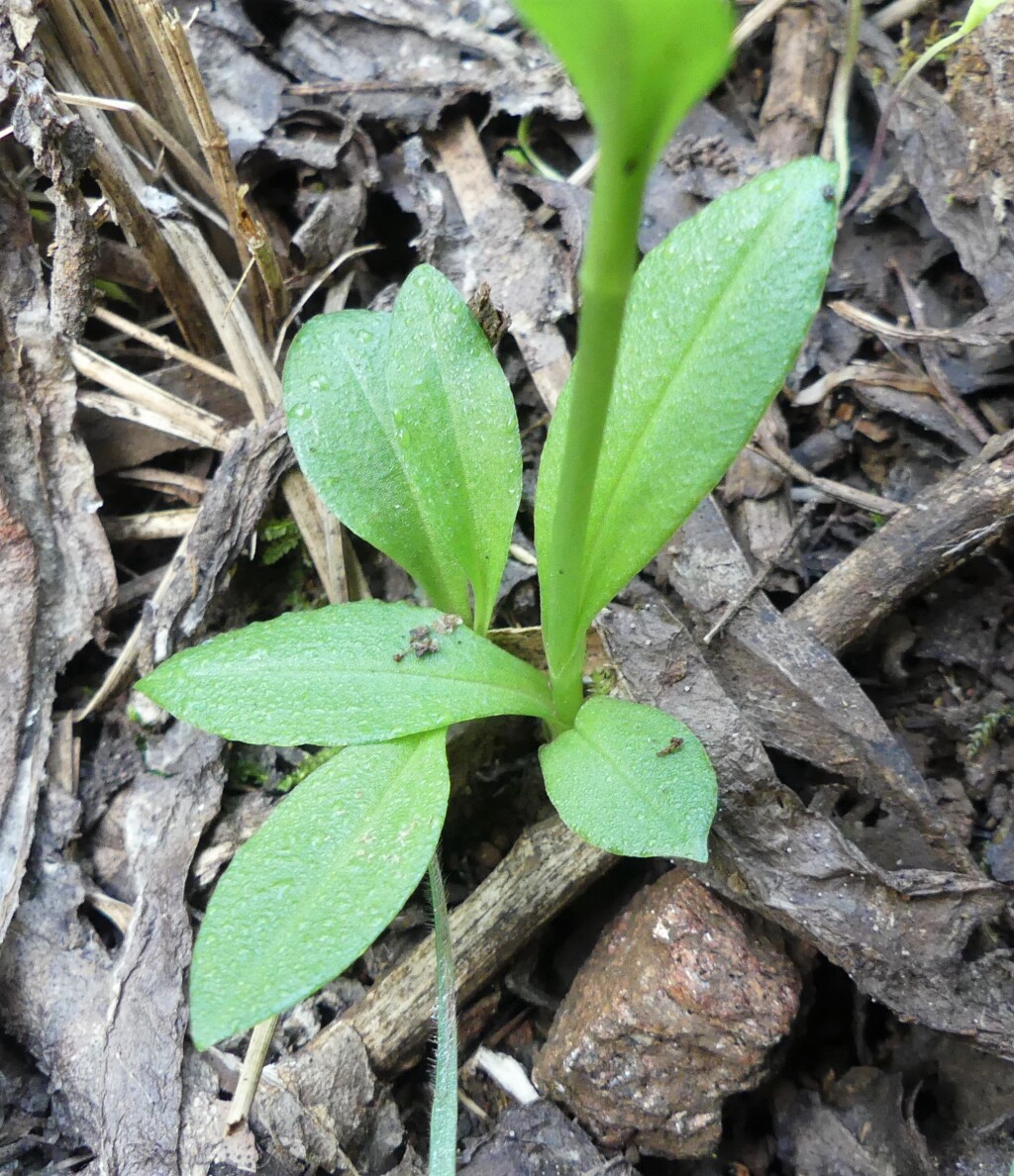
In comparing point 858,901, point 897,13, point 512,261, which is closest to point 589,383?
point 858,901

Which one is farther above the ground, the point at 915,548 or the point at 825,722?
the point at 915,548

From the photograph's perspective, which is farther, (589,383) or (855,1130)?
(855,1130)

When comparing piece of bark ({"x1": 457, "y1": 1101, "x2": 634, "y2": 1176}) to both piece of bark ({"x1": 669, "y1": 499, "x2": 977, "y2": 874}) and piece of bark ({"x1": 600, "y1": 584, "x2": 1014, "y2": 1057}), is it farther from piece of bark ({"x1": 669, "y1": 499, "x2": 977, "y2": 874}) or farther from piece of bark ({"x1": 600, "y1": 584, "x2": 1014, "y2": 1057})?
piece of bark ({"x1": 669, "y1": 499, "x2": 977, "y2": 874})

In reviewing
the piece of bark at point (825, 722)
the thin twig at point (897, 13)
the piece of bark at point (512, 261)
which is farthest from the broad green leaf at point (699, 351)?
the thin twig at point (897, 13)

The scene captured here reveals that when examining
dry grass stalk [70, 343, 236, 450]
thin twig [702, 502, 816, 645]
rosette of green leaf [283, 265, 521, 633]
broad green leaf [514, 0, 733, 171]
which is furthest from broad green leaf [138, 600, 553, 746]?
broad green leaf [514, 0, 733, 171]

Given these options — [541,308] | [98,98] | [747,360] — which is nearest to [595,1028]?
[747,360]

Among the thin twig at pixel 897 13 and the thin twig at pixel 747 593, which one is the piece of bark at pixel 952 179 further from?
the thin twig at pixel 747 593

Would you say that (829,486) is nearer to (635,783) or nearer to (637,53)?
(635,783)

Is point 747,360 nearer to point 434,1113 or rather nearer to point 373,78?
point 434,1113
